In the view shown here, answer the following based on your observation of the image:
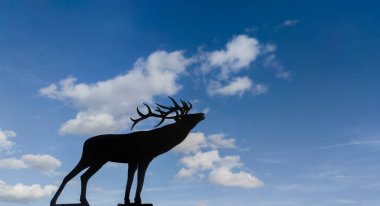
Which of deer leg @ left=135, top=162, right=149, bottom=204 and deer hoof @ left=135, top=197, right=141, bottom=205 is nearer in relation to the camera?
deer hoof @ left=135, top=197, right=141, bottom=205

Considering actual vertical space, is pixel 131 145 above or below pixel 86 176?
above

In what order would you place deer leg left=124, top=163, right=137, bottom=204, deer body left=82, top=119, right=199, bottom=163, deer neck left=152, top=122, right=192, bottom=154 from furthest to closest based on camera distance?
1. deer neck left=152, top=122, right=192, bottom=154
2. deer body left=82, top=119, right=199, bottom=163
3. deer leg left=124, top=163, right=137, bottom=204

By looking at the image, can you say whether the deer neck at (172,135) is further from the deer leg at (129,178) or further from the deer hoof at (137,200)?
the deer hoof at (137,200)

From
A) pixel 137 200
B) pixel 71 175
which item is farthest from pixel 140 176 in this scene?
pixel 71 175

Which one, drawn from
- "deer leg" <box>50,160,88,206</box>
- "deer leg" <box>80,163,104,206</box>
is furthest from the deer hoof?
"deer leg" <box>50,160,88,206</box>

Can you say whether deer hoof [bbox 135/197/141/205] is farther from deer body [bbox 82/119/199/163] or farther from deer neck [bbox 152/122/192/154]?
deer neck [bbox 152/122/192/154]

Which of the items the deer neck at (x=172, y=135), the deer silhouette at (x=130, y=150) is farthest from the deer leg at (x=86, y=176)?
the deer neck at (x=172, y=135)

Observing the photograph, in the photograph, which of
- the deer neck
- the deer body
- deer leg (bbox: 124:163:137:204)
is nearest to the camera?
deer leg (bbox: 124:163:137:204)

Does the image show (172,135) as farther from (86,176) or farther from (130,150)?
(86,176)

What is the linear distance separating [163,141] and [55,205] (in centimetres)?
285

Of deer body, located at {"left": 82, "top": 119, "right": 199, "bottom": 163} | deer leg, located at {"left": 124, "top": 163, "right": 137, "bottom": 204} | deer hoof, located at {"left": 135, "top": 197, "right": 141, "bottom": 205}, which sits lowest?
deer hoof, located at {"left": 135, "top": 197, "right": 141, "bottom": 205}

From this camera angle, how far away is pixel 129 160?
29.5 feet

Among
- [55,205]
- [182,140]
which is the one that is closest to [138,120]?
[182,140]

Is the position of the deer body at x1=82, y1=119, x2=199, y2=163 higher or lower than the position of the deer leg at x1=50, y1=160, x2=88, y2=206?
higher
